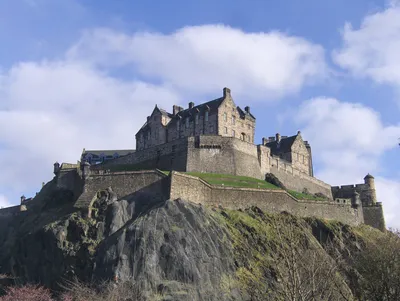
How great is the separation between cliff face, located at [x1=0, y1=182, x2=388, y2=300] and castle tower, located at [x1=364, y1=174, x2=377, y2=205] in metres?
21.2

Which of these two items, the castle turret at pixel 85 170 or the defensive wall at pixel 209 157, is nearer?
the castle turret at pixel 85 170

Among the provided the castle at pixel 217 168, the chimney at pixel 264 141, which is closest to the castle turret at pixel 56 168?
the castle at pixel 217 168

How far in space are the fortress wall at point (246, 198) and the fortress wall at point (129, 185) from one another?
191cm

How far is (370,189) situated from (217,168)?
27.7 meters

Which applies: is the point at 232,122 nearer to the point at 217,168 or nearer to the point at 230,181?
the point at 217,168

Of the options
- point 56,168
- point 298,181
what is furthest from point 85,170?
point 298,181

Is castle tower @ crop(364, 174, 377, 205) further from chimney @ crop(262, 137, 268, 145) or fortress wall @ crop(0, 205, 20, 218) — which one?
fortress wall @ crop(0, 205, 20, 218)

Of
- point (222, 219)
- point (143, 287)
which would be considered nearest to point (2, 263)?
point (143, 287)

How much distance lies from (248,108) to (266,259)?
37475mm

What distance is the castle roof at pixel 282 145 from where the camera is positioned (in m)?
80.9

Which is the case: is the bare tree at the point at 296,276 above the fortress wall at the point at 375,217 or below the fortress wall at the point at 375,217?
below

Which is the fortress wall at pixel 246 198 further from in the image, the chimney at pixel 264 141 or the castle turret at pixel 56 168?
the chimney at pixel 264 141

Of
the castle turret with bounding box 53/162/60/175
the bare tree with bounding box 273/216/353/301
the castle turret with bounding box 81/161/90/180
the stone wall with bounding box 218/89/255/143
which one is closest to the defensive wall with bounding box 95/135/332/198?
the stone wall with bounding box 218/89/255/143

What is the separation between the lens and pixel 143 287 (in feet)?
143
